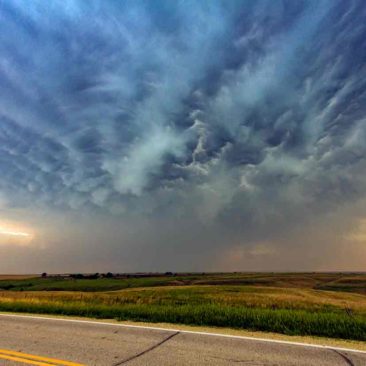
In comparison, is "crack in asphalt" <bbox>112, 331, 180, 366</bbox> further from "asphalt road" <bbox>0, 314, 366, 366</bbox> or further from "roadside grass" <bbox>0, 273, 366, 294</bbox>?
"roadside grass" <bbox>0, 273, 366, 294</bbox>

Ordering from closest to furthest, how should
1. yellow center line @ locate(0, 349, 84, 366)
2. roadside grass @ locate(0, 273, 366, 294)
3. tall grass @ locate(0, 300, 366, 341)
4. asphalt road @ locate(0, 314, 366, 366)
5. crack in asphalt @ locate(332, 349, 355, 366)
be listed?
crack in asphalt @ locate(332, 349, 355, 366), yellow center line @ locate(0, 349, 84, 366), asphalt road @ locate(0, 314, 366, 366), tall grass @ locate(0, 300, 366, 341), roadside grass @ locate(0, 273, 366, 294)

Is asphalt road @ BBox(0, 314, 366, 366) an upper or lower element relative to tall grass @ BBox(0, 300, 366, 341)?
lower

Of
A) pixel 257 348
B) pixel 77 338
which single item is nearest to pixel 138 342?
pixel 77 338

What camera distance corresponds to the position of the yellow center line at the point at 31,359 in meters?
7.60

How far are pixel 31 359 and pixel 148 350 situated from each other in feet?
9.05

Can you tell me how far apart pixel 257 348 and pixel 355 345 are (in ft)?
9.27

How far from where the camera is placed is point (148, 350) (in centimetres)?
866

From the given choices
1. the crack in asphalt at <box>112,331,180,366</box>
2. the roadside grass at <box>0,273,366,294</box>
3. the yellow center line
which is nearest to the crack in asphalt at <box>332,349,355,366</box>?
the crack in asphalt at <box>112,331,180,366</box>

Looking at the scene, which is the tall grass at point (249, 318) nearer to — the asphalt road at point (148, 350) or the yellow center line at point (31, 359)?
the asphalt road at point (148, 350)

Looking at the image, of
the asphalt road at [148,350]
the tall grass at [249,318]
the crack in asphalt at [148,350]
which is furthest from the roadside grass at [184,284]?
the crack in asphalt at [148,350]

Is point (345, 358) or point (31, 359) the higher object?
point (31, 359)

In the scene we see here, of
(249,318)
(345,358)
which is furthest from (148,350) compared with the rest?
(249,318)

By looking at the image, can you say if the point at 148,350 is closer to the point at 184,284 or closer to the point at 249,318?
the point at 249,318

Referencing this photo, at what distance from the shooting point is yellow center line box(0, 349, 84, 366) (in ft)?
24.9
